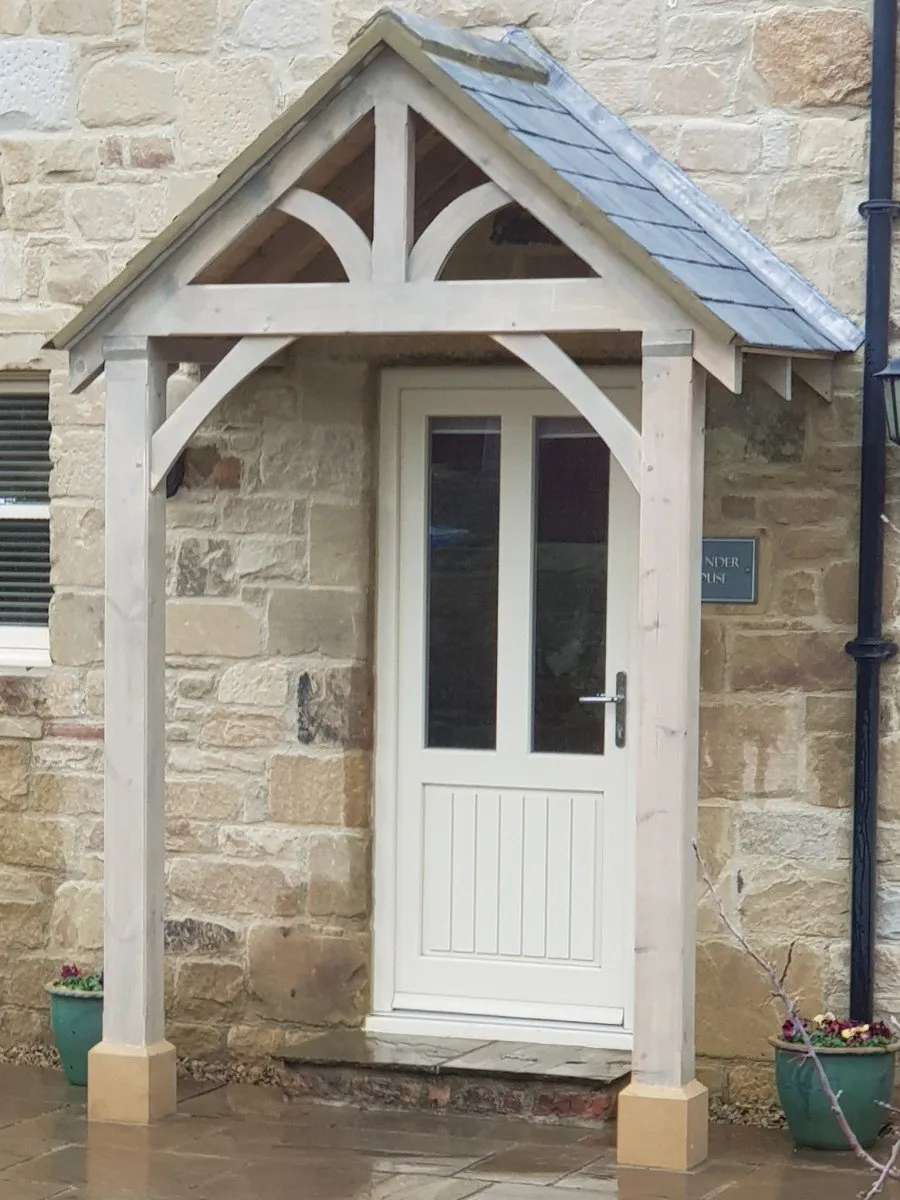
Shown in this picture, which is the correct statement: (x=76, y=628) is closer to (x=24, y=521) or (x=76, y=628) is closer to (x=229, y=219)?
(x=24, y=521)

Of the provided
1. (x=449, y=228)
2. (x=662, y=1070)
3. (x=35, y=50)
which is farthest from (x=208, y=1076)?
(x=35, y=50)

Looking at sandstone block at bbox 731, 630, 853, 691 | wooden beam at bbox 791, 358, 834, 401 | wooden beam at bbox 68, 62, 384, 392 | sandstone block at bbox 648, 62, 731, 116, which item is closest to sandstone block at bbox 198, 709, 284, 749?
wooden beam at bbox 68, 62, 384, 392

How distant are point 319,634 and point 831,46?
2648 millimetres

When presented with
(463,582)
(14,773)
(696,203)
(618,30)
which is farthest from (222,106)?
(14,773)

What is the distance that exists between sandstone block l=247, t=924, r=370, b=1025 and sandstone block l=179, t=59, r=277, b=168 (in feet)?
9.22

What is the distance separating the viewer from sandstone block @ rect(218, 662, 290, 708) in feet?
23.9

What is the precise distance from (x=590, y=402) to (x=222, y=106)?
87.4 inches

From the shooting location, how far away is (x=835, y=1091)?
623cm

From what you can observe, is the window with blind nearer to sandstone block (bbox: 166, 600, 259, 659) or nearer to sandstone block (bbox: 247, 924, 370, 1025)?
sandstone block (bbox: 166, 600, 259, 659)

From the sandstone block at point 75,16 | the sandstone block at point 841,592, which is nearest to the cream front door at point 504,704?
the sandstone block at point 841,592

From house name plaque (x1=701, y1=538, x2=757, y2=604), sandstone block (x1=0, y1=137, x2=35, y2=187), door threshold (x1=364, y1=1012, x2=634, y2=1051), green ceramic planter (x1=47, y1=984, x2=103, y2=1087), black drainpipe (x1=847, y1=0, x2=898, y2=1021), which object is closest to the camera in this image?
black drainpipe (x1=847, y1=0, x2=898, y2=1021)

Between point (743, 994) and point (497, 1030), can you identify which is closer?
point (743, 994)

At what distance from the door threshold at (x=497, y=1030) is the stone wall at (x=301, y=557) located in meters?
0.15

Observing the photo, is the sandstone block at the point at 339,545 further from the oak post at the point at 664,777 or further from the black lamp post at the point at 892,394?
the black lamp post at the point at 892,394
